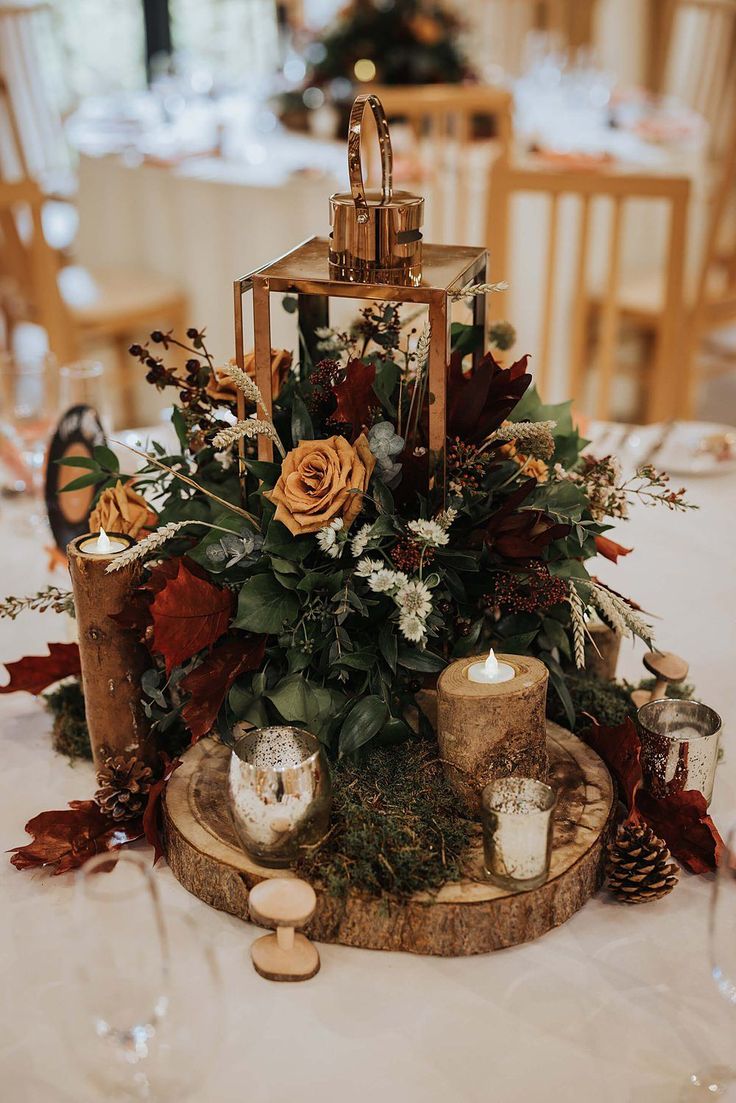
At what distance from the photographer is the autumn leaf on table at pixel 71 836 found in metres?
0.92

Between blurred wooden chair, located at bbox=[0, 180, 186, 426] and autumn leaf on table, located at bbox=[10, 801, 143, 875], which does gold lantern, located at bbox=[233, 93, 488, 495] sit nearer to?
autumn leaf on table, located at bbox=[10, 801, 143, 875]

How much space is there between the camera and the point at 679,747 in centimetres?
93

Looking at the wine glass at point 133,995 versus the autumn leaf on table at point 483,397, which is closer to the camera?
the wine glass at point 133,995

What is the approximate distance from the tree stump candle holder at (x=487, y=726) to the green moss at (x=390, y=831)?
2 centimetres

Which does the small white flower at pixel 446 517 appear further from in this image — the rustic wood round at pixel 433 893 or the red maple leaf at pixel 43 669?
the red maple leaf at pixel 43 669

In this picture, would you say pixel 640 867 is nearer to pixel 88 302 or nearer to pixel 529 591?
pixel 529 591

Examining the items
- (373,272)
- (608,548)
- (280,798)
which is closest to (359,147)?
(373,272)

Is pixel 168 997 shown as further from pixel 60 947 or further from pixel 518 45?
pixel 518 45

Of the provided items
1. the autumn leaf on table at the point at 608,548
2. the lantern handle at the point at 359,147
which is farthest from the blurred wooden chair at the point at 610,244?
the lantern handle at the point at 359,147

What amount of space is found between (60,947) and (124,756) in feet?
0.65

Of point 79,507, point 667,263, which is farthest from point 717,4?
point 79,507

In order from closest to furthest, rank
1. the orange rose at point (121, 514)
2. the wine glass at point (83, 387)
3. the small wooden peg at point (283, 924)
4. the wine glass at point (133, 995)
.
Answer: the wine glass at point (133, 995) < the small wooden peg at point (283, 924) < the orange rose at point (121, 514) < the wine glass at point (83, 387)

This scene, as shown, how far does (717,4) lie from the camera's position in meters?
4.18

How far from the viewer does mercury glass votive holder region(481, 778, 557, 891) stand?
32.2 inches
